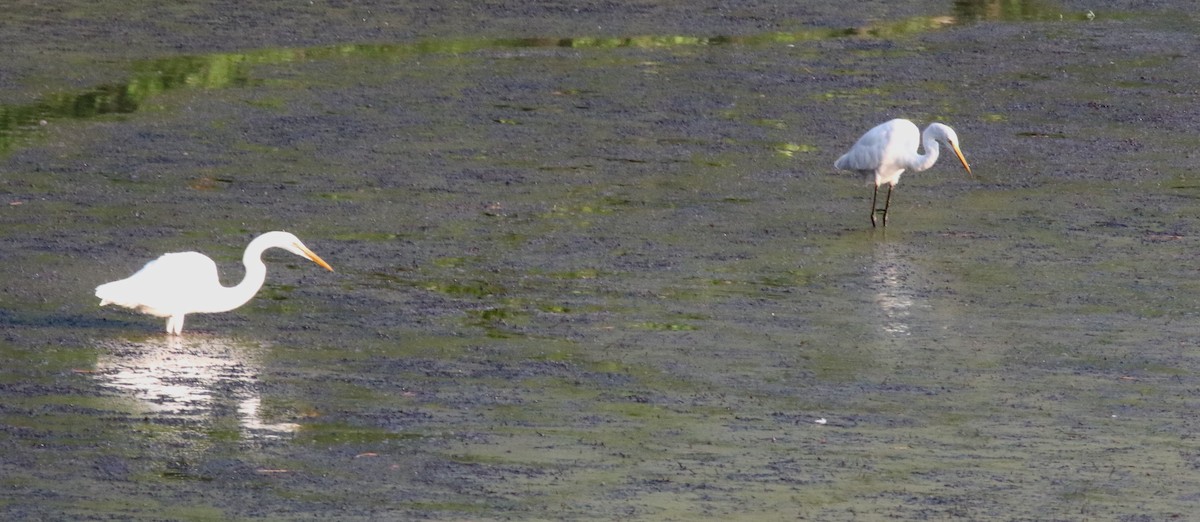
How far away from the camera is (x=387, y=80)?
14.8 m

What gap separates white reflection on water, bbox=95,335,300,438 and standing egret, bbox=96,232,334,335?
0.17 metres

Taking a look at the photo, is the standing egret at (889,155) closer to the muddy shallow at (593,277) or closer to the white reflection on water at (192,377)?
the muddy shallow at (593,277)

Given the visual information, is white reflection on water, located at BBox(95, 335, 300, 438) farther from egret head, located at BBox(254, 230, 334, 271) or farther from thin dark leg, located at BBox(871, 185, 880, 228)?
thin dark leg, located at BBox(871, 185, 880, 228)

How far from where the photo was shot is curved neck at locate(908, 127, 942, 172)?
1118 cm

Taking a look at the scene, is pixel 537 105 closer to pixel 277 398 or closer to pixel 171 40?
pixel 171 40

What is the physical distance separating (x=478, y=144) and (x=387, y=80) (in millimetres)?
2439

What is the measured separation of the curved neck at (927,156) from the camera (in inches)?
440

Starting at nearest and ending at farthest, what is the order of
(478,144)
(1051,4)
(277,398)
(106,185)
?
(277,398) → (106,185) → (478,144) → (1051,4)

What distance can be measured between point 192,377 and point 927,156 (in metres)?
5.29

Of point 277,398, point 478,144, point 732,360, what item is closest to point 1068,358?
point 732,360

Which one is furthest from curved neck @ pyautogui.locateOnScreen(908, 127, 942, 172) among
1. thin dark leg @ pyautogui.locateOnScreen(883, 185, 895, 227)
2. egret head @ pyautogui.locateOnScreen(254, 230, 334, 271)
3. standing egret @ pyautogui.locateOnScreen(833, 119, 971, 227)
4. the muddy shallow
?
egret head @ pyautogui.locateOnScreen(254, 230, 334, 271)

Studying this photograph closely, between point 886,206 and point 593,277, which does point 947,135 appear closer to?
point 886,206

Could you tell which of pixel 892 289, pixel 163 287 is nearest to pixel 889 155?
pixel 892 289

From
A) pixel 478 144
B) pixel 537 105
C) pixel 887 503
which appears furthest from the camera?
pixel 537 105
